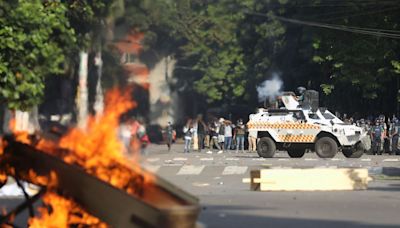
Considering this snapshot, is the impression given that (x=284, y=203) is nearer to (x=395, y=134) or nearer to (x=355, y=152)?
(x=355, y=152)

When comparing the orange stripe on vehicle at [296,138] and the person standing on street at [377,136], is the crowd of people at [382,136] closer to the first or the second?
the person standing on street at [377,136]

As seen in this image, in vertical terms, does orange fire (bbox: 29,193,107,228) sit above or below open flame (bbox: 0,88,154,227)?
below

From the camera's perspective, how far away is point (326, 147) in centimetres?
3650

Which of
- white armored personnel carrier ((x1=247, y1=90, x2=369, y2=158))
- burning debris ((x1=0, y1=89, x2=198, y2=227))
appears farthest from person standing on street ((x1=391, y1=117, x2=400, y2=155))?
burning debris ((x1=0, y1=89, x2=198, y2=227))

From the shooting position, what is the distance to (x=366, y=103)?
53031 mm

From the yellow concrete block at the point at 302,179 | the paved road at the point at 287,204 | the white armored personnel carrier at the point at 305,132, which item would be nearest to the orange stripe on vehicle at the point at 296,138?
the white armored personnel carrier at the point at 305,132

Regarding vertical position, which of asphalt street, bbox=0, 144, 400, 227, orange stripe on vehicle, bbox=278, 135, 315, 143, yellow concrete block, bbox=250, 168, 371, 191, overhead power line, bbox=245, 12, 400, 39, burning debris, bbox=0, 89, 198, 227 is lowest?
asphalt street, bbox=0, 144, 400, 227

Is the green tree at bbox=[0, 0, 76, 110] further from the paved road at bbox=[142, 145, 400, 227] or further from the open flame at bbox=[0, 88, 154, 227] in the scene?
the open flame at bbox=[0, 88, 154, 227]

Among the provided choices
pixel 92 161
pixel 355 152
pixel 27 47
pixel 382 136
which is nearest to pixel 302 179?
pixel 27 47

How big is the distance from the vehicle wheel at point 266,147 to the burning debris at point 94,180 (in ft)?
95.7

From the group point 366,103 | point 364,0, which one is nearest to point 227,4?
point 364,0

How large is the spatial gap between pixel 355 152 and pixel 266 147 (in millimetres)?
3468

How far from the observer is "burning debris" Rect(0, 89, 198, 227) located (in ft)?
24.1

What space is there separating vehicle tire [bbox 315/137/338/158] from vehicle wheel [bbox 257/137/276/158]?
196 centimetres
